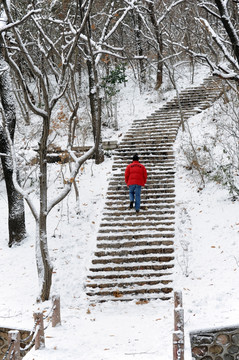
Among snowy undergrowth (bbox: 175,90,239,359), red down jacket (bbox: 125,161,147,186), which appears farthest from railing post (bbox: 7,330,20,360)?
red down jacket (bbox: 125,161,147,186)

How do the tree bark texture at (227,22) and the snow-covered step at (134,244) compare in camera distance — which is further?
the snow-covered step at (134,244)

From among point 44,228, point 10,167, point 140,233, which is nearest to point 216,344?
point 44,228

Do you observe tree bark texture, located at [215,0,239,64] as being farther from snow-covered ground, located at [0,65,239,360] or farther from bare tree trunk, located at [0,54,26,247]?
bare tree trunk, located at [0,54,26,247]

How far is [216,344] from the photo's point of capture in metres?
6.21

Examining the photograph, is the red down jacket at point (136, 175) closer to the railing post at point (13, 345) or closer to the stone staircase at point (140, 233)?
the stone staircase at point (140, 233)

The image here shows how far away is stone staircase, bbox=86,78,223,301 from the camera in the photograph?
8789 mm

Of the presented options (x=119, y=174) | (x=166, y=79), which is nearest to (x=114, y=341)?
(x=119, y=174)

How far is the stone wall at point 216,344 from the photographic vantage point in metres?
6.14

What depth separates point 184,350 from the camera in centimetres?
543

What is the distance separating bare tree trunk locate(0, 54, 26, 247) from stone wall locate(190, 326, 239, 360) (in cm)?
637

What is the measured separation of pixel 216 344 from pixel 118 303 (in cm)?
267

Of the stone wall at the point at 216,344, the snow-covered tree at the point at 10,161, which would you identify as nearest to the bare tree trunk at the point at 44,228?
the snow-covered tree at the point at 10,161

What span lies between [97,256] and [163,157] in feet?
17.3

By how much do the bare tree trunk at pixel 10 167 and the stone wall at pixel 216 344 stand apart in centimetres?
637
